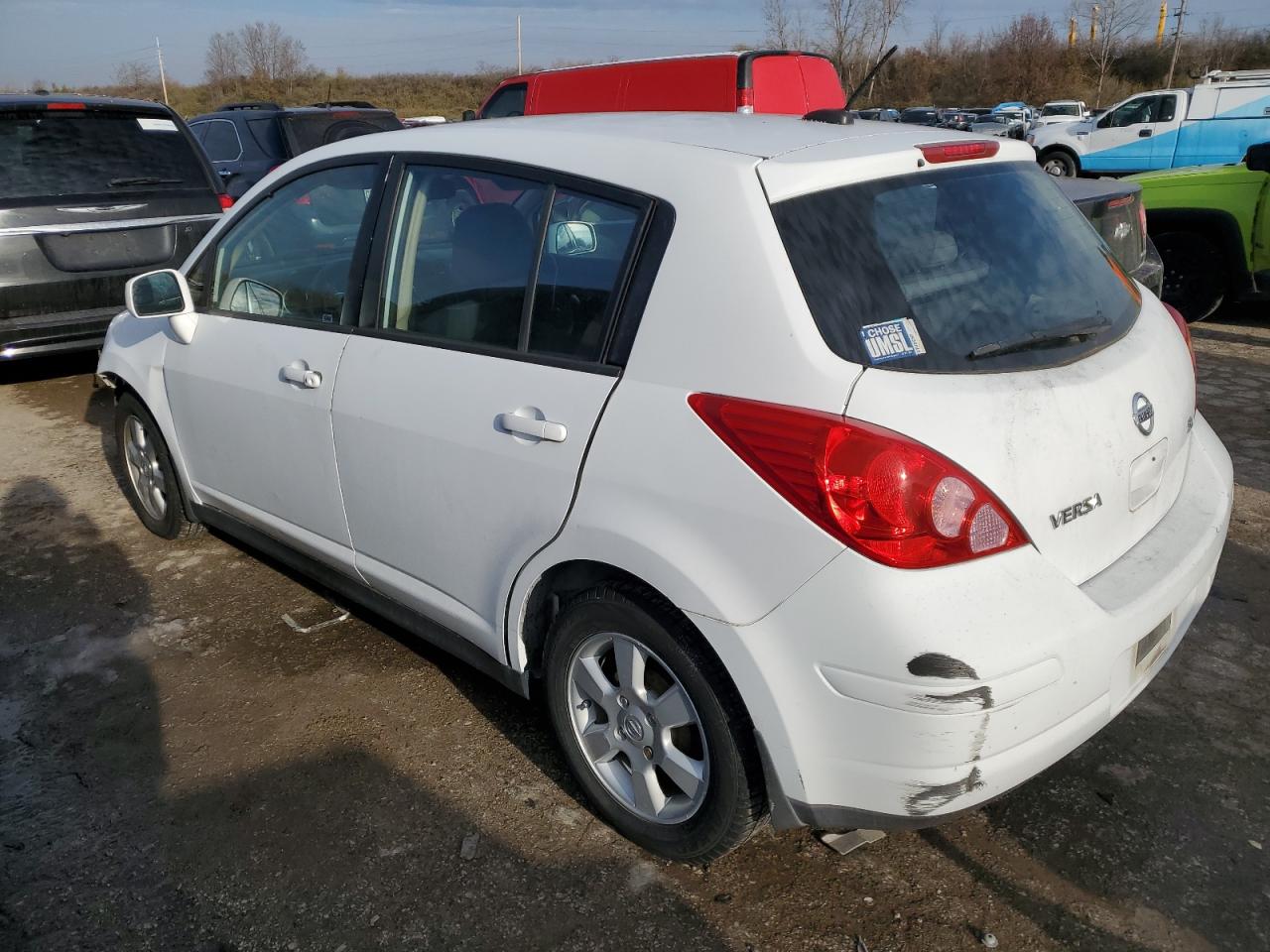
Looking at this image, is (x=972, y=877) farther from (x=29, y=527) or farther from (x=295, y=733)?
(x=29, y=527)

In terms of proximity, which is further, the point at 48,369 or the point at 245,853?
the point at 48,369

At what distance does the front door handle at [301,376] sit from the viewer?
313cm

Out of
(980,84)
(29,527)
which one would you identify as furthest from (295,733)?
(980,84)

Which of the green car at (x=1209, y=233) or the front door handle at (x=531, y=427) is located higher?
the front door handle at (x=531, y=427)

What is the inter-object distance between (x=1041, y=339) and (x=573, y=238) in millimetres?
1135

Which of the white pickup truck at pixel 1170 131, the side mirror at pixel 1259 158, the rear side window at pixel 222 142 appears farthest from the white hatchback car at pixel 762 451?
the white pickup truck at pixel 1170 131

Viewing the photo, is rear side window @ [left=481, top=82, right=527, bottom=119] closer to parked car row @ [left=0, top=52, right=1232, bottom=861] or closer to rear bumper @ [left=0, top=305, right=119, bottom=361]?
rear bumper @ [left=0, top=305, right=119, bottom=361]

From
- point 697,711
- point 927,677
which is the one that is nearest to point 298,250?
point 697,711

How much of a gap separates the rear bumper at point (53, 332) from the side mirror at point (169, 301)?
113 inches

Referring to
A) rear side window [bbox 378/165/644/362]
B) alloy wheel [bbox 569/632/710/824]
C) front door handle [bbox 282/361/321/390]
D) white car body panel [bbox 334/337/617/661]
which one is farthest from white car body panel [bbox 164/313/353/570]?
alloy wheel [bbox 569/632/710/824]

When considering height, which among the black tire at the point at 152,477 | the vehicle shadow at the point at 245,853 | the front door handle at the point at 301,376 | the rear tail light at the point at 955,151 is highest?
the rear tail light at the point at 955,151

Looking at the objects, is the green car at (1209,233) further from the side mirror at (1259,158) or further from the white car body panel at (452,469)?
the white car body panel at (452,469)

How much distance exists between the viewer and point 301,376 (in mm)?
3184

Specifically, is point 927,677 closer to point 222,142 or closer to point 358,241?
point 358,241
